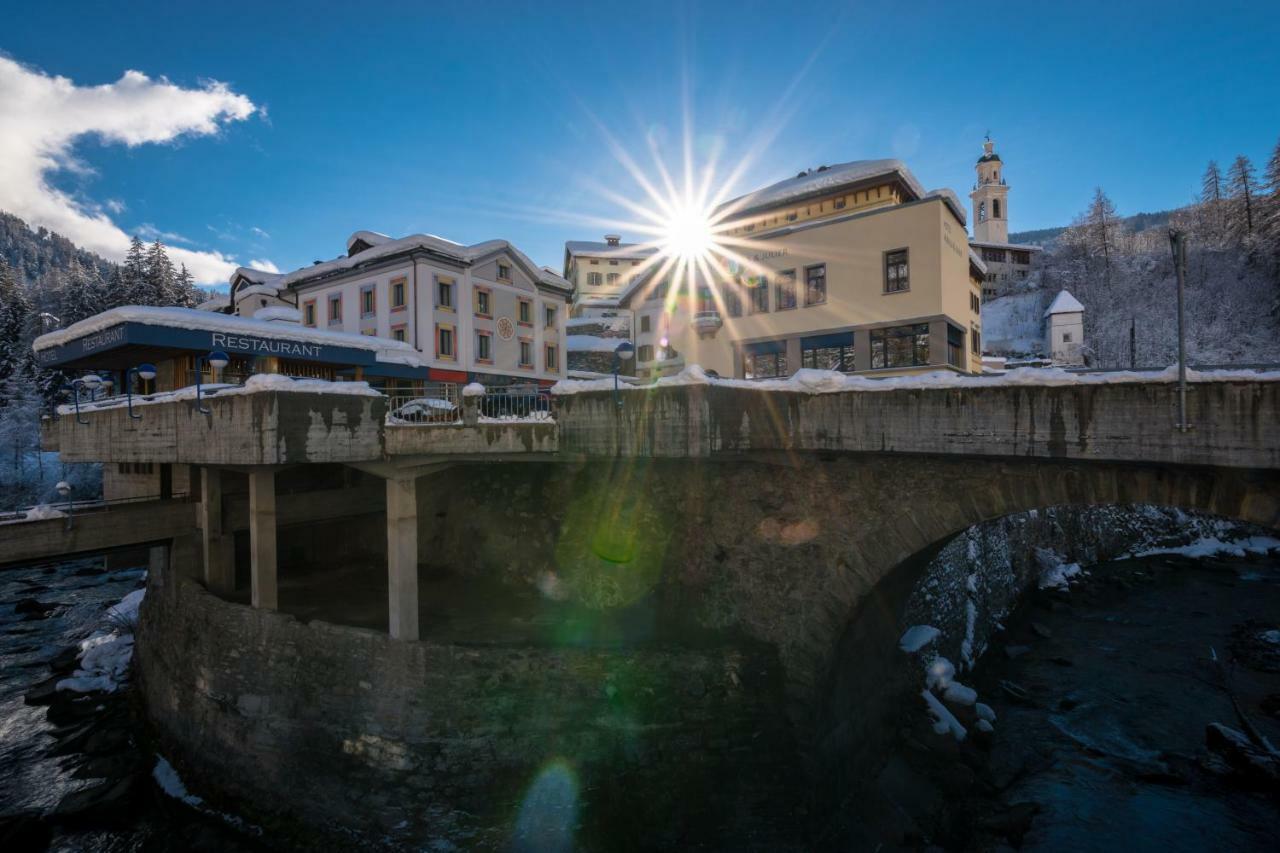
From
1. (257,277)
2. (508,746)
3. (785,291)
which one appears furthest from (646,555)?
(257,277)

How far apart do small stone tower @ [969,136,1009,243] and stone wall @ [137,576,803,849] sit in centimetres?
9414

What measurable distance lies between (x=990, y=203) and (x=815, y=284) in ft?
273

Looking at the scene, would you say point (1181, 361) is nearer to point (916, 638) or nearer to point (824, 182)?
point (916, 638)

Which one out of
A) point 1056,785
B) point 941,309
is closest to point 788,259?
point 941,309

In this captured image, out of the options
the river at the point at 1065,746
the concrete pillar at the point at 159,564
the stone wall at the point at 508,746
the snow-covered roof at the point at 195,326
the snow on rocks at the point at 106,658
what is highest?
the snow-covered roof at the point at 195,326

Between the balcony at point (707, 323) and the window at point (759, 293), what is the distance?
155cm

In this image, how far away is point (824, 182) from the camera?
80.7 ft

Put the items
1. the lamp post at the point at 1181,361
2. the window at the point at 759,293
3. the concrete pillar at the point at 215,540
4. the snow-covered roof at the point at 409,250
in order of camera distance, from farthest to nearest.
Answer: the snow-covered roof at the point at 409,250, the window at the point at 759,293, the concrete pillar at the point at 215,540, the lamp post at the point at 1181,361

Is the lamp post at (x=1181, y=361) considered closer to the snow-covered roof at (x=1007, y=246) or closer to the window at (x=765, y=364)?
the window at (x=765, y=364)

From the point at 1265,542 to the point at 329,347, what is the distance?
53562mm

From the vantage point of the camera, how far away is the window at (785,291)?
2311 centimetres

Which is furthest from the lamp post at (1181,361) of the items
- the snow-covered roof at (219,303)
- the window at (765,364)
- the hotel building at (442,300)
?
the snow-covered roof at (219,303)

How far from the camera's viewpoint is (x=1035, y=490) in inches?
360

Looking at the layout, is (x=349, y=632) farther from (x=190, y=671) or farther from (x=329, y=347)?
(x=329, y=347)
